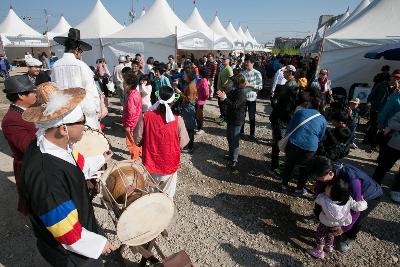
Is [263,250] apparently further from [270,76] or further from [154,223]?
[270,76]

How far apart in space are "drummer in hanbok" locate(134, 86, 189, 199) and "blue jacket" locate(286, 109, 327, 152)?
1837 mm

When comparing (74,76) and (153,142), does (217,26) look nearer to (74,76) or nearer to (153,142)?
(74,76)

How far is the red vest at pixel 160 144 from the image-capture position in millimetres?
3562

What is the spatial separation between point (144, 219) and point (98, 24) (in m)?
17.6

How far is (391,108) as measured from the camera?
4.95 metres

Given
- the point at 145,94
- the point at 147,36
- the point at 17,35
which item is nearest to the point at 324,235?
the point at 145,94

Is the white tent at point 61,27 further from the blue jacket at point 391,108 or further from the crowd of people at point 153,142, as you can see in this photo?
the blue jacket at point 391,108

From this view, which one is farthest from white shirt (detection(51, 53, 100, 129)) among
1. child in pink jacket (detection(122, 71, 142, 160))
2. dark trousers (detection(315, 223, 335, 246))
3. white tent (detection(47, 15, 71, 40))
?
white tent (detection(47, 15, 71, 40))

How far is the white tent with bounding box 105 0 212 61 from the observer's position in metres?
13.8

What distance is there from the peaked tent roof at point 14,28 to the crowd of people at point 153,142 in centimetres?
2026

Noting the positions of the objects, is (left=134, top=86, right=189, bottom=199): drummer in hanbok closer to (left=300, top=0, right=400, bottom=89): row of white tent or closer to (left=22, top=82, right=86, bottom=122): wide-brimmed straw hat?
(left=22, top=82, right=86, bottom=122): wide-brimmed straw hat

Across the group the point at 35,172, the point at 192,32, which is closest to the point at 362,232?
the point at 35,172

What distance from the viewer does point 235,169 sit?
573 centimetres

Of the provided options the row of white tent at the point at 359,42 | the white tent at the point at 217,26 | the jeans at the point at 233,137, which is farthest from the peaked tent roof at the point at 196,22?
the jeans at the point at 233,137
